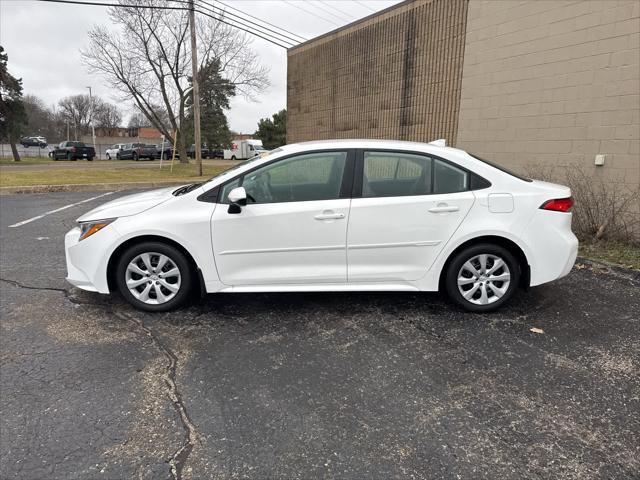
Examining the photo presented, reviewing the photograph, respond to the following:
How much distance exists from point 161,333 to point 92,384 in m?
0.78

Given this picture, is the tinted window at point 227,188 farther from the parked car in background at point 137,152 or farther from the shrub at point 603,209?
the parked car in background at point 137,152

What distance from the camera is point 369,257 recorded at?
12.8 feet

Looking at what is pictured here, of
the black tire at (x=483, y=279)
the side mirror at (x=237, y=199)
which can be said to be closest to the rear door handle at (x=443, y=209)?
the black tire at (x=483, y=279)

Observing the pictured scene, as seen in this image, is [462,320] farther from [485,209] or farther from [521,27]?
[521,27]

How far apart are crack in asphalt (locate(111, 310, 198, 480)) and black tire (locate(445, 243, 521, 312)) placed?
2455 mm

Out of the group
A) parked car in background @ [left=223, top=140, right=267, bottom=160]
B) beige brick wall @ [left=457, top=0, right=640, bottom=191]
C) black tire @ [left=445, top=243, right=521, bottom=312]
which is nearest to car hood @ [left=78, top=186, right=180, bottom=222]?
black tire @ [left=445, top=243, right=521, bottom=312]

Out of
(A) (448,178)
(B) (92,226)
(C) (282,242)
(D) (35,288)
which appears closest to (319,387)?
(C) (282,242)

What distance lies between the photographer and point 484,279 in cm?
397

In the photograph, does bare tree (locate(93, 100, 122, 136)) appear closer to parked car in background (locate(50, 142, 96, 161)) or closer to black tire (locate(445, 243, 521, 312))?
parked car in background (locate(50, 142, 96, 161))

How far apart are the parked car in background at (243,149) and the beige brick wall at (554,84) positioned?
4084cm

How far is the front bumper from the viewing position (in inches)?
151

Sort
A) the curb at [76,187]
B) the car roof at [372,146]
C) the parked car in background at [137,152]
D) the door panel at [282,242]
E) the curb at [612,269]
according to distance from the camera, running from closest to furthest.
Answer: the door panel at [282,242], the car roof at [372,146], the curb at [612,269], the curb at [76,187], the parked car in background at [137,152]

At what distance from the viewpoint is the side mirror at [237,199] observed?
3645 millimetres

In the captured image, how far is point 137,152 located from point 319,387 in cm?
4344
